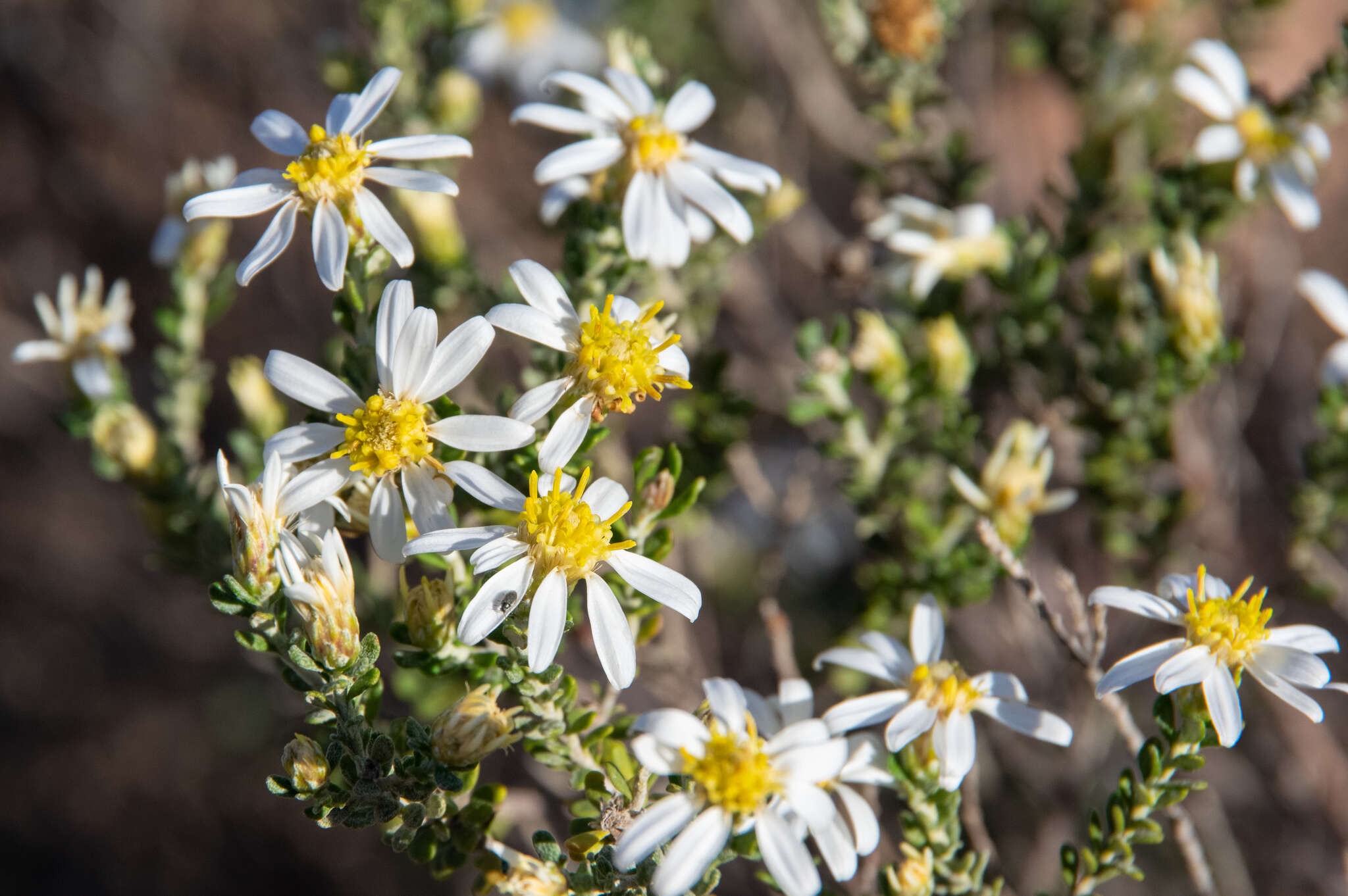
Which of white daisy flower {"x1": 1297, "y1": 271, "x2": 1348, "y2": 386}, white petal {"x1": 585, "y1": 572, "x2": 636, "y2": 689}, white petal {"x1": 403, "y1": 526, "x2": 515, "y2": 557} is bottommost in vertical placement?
white daisy flower {"x1": 1297, "y1": 271, "x2": 1348, "y2": 386}

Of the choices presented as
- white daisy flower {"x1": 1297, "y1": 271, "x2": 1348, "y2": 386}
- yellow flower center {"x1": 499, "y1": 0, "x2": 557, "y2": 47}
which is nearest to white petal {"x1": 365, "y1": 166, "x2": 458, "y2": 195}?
white daisy flower {"x1": 1297, "y1": 271, "x2": 1348, "y2": 386}

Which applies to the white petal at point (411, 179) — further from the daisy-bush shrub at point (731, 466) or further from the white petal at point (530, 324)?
the white petal at point (530, 324)

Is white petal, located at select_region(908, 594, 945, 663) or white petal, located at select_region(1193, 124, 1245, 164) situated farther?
white petal, located at select_region(1193, 124, 1245, 164)

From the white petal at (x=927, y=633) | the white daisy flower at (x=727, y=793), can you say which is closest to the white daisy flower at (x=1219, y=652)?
the white petal at (x=927, y=633)

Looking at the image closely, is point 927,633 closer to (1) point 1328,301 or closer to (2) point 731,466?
(2) point 731,466

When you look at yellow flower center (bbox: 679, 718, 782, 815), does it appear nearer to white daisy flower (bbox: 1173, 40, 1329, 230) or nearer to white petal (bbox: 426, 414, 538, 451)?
white petal (bbox: 426, 414, 538, 451)

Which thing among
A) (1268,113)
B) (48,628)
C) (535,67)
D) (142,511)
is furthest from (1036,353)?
(48,628)

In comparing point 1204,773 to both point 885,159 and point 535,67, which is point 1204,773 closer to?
point 885,159
